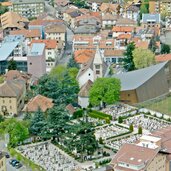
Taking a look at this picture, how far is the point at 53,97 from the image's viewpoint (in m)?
32.6

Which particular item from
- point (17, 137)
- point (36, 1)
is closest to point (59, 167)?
point (17, 137)

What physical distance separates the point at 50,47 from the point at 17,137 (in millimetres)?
14713

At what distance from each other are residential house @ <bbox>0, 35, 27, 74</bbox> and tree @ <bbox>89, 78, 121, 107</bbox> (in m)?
8.32

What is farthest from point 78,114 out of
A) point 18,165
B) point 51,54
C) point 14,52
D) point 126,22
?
point 126,22

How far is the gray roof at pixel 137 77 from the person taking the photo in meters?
33.3

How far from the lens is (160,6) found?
54438 mm

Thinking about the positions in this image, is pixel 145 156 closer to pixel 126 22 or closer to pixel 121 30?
pixel 121 30

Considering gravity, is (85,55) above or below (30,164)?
above

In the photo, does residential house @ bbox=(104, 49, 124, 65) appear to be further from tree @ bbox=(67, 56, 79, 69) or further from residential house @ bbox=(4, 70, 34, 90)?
residential house @ bbox=(4, 70, 34, 90)

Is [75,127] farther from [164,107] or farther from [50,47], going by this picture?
[50,47]

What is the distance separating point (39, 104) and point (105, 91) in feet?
11.7

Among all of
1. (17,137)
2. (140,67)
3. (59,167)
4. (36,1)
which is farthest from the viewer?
(36,1)

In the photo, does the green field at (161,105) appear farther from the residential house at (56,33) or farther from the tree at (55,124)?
the residential house at (56,33)

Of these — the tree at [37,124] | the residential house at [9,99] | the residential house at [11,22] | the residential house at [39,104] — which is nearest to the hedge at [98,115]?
the residential house at [39,104]
